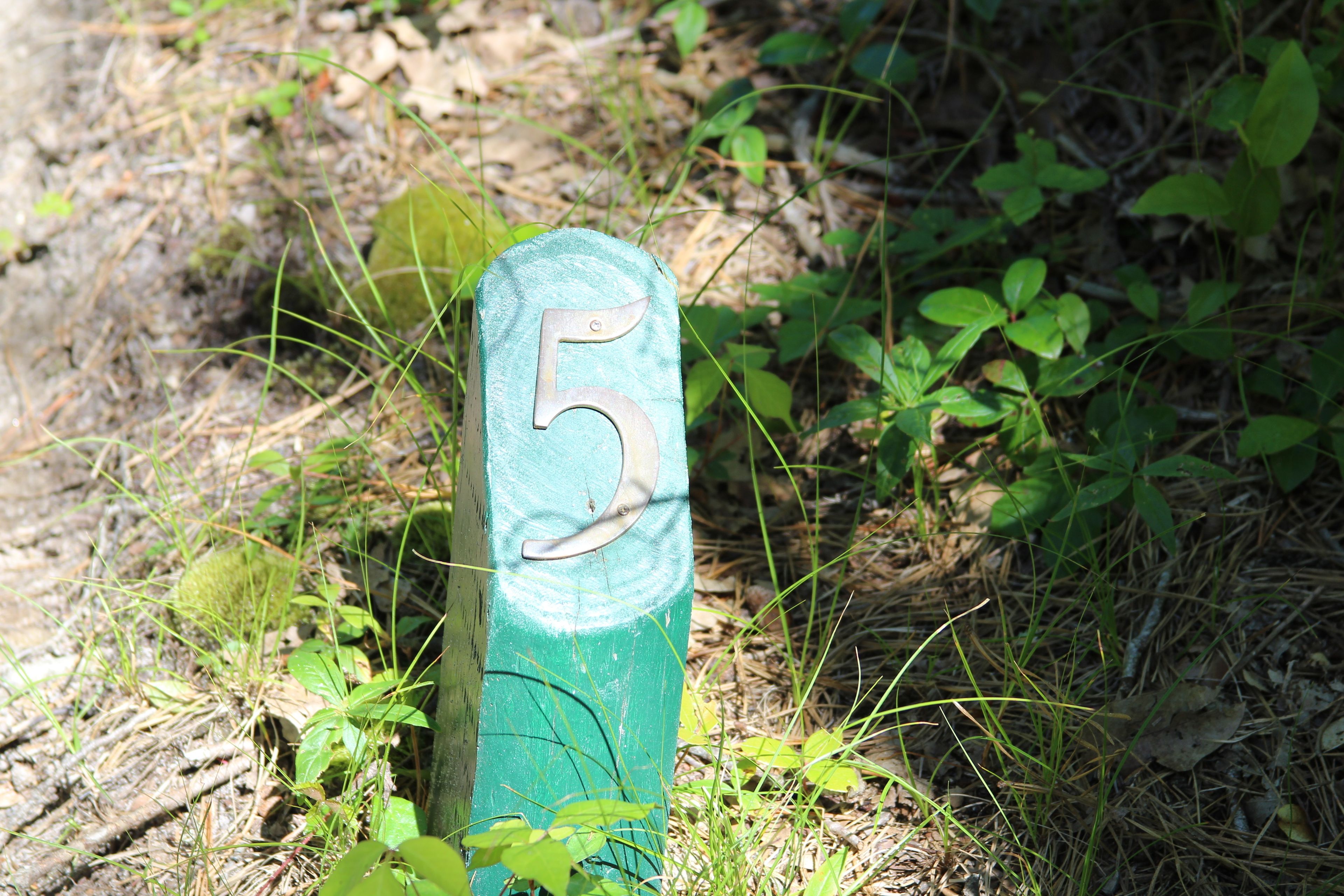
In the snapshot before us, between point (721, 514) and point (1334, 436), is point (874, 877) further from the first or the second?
point (1334, 436)

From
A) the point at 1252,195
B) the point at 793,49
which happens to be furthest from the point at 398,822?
the point at 793,49

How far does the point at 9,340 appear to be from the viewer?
9.60 ft

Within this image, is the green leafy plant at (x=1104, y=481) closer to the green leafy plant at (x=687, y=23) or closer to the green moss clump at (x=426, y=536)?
the green moss clump at (x=426, y=536)

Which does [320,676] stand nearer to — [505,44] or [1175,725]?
[1175,725]

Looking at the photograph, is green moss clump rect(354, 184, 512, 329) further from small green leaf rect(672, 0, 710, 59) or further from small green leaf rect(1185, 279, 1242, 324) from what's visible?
small green leaf rect(1185, 279, 1242, 324)

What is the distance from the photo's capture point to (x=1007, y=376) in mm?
1907

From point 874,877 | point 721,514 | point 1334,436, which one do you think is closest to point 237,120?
point 721,514

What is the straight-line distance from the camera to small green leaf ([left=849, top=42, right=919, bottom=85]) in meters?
2.53

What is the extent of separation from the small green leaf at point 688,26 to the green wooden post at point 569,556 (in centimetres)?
157

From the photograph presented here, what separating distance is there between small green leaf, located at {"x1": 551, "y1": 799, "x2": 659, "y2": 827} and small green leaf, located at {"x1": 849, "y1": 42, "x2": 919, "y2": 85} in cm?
201

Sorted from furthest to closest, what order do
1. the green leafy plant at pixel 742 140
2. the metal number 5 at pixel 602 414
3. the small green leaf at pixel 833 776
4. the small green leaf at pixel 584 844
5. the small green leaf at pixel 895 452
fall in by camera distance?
the green leafy plant at pixel 742 140 → the small green leaf at pixel 895 452 → the small green leaf at pixel 833 776 → the metal number 5 at pixel 602 414 → the small green leaf at pixel 584 844

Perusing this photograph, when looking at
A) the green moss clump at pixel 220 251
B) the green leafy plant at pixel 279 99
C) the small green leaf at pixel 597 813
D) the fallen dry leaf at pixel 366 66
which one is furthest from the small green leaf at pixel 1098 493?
the green leafy plant at pixel 279 99

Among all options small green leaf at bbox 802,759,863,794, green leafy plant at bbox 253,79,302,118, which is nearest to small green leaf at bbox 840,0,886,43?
green leafy plant at bbox 253,79,302,118

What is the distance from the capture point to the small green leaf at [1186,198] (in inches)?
78.2
